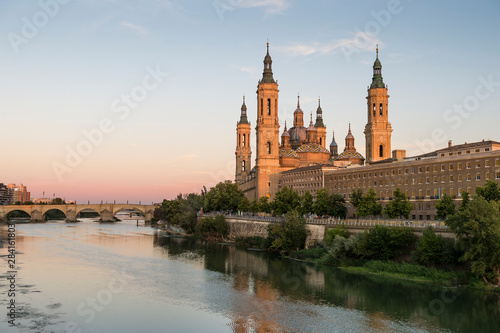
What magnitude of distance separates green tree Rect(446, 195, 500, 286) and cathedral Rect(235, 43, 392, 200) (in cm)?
6365

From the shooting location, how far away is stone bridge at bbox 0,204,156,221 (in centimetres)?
16438

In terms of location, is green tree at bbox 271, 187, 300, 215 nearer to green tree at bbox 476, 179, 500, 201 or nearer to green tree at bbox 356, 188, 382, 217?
green tree at bbox 356, 188, 382, 217

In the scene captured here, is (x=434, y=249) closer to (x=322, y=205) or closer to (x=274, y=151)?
(x=322, y=205)

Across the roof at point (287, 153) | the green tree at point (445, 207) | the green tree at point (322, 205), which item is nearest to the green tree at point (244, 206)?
the roof at point (287, 153)

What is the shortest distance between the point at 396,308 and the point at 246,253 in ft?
124

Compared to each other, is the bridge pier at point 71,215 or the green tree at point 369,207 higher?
the green tree at point 369,207

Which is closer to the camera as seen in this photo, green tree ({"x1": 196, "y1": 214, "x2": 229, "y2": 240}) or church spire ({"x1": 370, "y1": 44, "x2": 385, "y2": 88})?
green tree ({"x1": 196, "y1": 214, "x2": 229, "y2": 240})

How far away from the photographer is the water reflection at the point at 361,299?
36750 millimetres

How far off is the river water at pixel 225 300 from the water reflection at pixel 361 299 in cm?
8

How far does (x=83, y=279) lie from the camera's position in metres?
51.7

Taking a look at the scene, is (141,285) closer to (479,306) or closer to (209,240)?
(479,306)

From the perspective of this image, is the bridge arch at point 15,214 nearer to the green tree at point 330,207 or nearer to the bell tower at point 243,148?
the bell tower at point 243,148

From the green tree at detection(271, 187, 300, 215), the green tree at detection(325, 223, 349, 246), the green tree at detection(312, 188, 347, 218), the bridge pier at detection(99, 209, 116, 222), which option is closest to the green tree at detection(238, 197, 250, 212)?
the green tree at detection(271, 187, 300, 215)

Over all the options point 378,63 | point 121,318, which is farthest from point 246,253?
point 378,63
